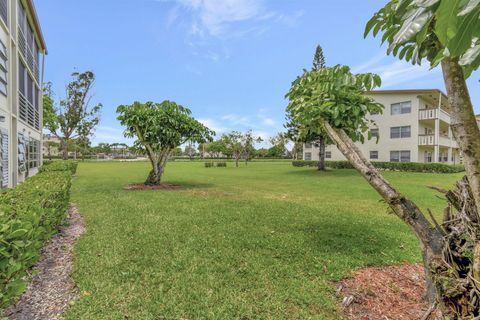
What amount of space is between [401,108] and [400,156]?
500 cm

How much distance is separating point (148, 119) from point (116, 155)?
86566 millimetres

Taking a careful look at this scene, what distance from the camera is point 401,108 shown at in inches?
1056

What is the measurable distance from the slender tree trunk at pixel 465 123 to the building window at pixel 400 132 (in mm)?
28943

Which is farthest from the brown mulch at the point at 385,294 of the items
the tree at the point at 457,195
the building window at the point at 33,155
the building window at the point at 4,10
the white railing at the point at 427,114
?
the white railing at the point at 427,114

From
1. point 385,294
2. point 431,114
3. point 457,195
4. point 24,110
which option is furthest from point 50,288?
point 431,114

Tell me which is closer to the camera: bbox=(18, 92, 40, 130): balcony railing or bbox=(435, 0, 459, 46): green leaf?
bbox=(435, 0, 459, 46): green leaf

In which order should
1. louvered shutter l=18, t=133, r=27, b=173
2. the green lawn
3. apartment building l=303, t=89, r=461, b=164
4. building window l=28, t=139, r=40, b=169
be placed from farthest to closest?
apartment building l=303, t=89, r=461, b=164
building window l=28, t=139, r=40, b=169
louvered shutter l=18, t=133, r=27, b=173
the green lawn

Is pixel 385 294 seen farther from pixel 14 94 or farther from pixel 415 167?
pixel 415 167

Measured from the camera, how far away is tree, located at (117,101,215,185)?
38.4 feet

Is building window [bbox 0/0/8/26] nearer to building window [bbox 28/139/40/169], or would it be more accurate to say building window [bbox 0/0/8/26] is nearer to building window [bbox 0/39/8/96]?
building window [bbox 0/39/8/96]

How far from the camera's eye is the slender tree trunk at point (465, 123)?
6.59ft

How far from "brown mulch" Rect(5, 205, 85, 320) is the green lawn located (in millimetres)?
173

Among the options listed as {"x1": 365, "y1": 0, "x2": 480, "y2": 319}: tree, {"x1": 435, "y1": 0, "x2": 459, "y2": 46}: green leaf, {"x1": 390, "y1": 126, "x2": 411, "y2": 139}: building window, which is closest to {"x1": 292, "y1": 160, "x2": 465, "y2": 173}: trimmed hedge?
{"x1": 390, "y1": 126, "x2": 411, "y2": 139}: building window

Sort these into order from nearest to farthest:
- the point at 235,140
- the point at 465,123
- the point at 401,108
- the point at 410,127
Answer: the point at 465,123 → the point at 410,127 → the point at 401,108 → the point at 235,140
